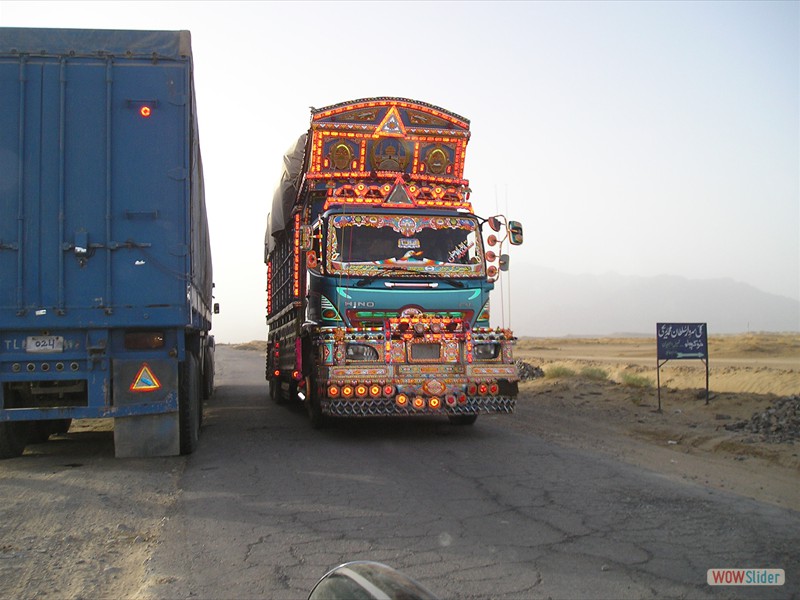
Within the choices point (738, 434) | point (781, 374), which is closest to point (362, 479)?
point (738, 434)

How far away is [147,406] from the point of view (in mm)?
8469

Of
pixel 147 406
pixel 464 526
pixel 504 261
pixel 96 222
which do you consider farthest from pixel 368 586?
pixel 504 261

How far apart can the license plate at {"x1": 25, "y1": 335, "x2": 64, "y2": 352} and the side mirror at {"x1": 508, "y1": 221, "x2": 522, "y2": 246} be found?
6.36 meters

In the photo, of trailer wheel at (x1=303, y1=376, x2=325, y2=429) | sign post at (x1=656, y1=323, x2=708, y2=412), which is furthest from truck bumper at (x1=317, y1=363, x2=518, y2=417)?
sign post at (x1=656, y1=323, x2=708, y2=412)

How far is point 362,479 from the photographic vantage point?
7.75 meters

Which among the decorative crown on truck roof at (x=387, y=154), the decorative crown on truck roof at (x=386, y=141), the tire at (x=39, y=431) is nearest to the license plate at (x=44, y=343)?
the tire at (x=39, y=431)

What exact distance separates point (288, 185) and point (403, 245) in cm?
445

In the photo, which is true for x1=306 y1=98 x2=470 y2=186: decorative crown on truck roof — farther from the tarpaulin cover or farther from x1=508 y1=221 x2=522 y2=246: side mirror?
the tarpaulin cover

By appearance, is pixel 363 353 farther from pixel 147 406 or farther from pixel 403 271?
pixel 147 406

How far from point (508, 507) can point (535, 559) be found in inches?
58.3

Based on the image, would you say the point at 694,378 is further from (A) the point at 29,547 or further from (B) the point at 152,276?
(A) the point at 29,547

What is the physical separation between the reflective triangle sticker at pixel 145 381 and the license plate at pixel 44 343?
2.85 feet

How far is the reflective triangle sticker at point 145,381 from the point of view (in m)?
8.45

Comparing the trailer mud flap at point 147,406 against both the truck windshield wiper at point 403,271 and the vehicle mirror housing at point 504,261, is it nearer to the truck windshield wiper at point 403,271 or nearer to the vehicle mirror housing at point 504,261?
the truck windshield wiper at point 403,271
